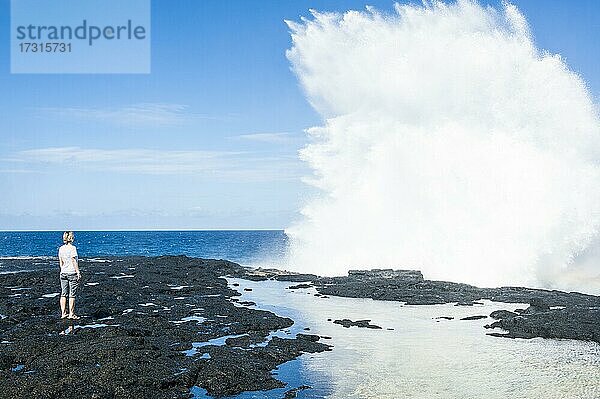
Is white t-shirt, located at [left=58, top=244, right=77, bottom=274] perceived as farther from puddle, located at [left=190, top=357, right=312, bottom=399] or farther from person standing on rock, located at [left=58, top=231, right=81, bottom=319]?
puddle, located at [left=190, top=357, right=312, bottom=399]

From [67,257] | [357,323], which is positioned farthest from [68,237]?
[357,323]

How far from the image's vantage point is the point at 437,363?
13.6m

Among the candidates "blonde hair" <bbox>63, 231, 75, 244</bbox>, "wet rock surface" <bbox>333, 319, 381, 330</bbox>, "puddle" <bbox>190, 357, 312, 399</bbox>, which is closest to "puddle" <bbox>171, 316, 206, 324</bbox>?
"blonde hair" <bbox>63, 231, 75, 244</bbox>

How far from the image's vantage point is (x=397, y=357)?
14.2 meters

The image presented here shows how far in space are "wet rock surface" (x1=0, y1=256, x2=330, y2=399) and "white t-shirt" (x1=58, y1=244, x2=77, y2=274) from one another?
173cm

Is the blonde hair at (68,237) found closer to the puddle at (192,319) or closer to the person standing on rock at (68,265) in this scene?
the person standing on rock at (68,265)

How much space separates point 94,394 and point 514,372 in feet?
29.4

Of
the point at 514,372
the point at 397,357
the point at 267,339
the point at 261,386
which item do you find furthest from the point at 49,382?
the point at 514,372

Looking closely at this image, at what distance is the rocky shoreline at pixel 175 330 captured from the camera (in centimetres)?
1127

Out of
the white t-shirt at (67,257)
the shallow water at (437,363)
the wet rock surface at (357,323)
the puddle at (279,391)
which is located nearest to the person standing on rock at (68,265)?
the white t-shirt at (67,257)

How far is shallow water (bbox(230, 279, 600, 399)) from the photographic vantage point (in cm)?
1120

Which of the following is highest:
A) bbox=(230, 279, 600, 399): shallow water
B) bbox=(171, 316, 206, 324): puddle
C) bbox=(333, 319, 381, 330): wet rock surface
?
bbox=(171, 316, 206, 324): puddle

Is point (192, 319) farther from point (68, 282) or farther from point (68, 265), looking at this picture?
point (68, 265)

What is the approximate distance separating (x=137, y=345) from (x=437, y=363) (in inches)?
296
